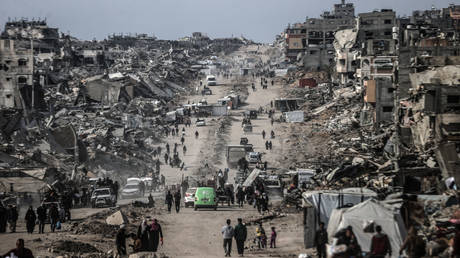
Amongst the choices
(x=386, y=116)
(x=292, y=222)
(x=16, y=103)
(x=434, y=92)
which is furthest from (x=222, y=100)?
(x=292, y=222)

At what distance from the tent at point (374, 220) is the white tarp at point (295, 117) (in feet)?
192

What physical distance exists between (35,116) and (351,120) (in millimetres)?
28055

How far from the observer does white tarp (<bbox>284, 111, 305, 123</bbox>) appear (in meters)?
78.4

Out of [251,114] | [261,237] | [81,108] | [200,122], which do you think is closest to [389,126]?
[261,237]

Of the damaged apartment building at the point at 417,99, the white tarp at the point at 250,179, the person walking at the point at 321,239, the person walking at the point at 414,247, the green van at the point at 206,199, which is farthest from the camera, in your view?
the white tarp at the point at 250,179

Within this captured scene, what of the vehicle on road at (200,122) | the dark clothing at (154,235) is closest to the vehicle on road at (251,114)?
the vehicle on road at (200,122)

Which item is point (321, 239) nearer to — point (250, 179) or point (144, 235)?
point (144, 235)

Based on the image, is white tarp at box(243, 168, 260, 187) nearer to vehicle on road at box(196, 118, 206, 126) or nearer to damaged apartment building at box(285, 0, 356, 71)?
vehicle on road at box(196, 118, 206, 126)

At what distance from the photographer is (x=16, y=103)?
A: 82.4 m

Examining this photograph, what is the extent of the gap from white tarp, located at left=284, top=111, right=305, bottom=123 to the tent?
58.5 meters

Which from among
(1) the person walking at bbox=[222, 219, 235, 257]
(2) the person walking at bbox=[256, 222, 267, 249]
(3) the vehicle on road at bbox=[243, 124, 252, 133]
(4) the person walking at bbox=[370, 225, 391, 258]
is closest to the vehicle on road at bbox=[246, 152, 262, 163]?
(3) the vehicle on road at bbox=[243, 124, 252, 133]

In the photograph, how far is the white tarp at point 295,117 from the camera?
78438mm

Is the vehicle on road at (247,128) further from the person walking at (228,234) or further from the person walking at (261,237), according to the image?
the person walking at (228,234)

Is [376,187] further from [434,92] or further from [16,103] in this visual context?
[16,103]
